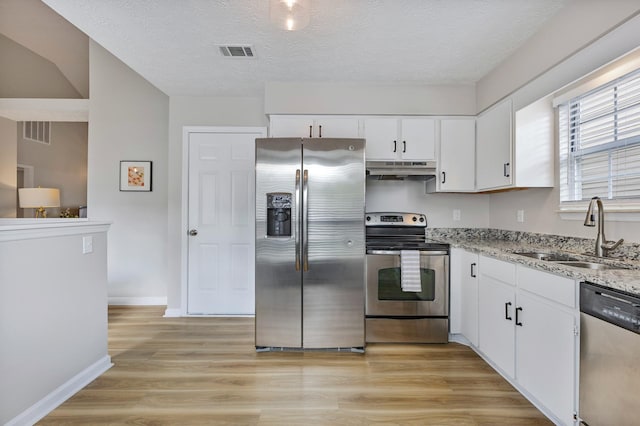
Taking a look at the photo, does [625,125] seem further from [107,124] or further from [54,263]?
[107,124]

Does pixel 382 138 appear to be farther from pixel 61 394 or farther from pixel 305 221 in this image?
pixel 61 394

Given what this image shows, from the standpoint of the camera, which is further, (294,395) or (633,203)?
(294,395)

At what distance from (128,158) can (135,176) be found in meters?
0.24

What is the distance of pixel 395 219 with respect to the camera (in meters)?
3.39

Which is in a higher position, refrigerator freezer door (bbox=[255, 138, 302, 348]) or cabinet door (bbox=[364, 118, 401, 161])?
cabinet door (bbox=[364, 118, 401, 161])

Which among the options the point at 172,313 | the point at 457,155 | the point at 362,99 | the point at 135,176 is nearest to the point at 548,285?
the point at 457,155

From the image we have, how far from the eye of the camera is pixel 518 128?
101 inches

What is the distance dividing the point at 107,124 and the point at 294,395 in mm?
3847

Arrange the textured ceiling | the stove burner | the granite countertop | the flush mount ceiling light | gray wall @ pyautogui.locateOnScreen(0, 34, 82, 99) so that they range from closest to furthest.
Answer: the granite countertop → the flush mount ceiling light → the textured ceiling → the stove burner → gray wall @ pyautogui.locateOnScreen(0, 34, 82, 99)

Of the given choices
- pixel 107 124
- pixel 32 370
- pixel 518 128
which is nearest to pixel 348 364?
pixel 32 370

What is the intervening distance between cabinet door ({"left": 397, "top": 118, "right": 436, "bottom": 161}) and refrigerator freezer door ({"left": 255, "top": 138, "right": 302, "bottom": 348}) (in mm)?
1159

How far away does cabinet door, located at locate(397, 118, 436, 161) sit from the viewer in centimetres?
325

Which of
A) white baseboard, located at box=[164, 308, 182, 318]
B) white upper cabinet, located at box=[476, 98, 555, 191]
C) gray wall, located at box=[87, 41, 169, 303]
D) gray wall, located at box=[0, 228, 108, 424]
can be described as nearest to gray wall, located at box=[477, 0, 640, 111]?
white upper cabinet, located at box=[476, 98, 555, 191]

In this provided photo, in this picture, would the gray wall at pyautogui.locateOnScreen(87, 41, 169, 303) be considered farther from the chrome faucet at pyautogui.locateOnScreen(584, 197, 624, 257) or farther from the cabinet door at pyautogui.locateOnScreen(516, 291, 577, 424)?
the chrome faucet at pyautogui.locateOnScreen(584, 197, 624, 257)
